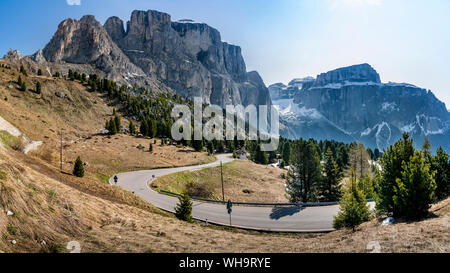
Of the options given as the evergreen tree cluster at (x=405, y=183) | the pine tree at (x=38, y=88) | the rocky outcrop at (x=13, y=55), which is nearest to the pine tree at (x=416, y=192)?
the evergreen tree cluster at (x=405, y=183)

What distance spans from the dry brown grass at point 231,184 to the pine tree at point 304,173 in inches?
249

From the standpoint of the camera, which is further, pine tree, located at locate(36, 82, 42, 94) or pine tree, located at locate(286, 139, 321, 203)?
pine tree, located at locate(36, 82, 42, 94)

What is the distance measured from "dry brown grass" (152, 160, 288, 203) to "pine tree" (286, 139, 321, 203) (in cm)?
633

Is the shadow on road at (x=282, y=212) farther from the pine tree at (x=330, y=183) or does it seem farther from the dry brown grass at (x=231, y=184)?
the dry brown grass at (x=231, y=184)

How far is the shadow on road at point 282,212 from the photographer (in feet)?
73.0

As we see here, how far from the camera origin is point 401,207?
14.1m

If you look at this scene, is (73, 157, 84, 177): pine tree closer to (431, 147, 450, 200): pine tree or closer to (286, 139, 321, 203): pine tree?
(286, 139, 321, 203): pine tree

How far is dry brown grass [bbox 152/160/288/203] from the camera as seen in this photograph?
35.2m

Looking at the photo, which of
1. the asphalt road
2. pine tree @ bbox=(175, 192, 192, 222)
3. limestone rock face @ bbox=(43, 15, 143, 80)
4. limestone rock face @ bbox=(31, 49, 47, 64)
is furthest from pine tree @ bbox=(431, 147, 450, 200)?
limestone rock face @ bbox=(31, 49, 47, 64)

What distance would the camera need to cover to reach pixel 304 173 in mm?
29203

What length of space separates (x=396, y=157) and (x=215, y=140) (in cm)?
8135

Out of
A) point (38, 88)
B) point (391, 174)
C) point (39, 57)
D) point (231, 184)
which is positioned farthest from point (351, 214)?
point (39, 57)

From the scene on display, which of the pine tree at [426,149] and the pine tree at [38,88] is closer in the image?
the pine tree at [426,149]
